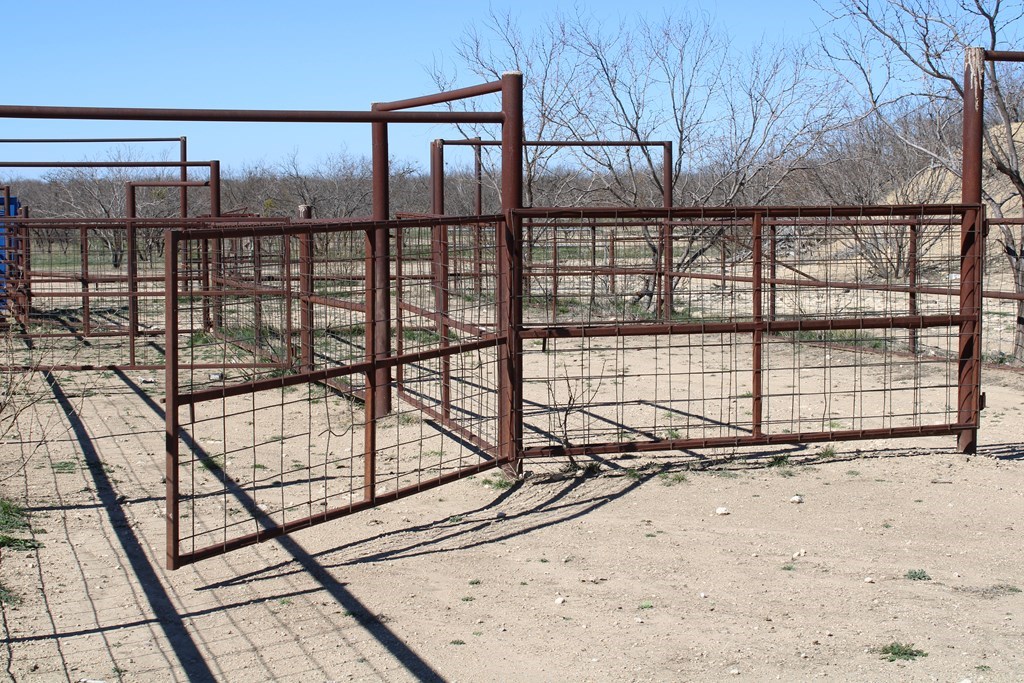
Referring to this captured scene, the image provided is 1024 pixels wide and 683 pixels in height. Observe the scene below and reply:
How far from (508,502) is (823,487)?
1.91 m

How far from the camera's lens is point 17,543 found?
5.44 m

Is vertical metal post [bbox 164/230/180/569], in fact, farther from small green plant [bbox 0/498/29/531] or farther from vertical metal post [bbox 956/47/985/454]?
vertical metal post [bbox 956/47/985/454]

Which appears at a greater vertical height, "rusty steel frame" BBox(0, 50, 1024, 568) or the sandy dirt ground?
"rusty steel frame" BBox(0, 50, 1024, 568)

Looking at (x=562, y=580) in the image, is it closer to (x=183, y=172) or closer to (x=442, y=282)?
(x=442, y=282)

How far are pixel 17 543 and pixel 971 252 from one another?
6.00 metres

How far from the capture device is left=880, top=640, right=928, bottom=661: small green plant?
4.29 m

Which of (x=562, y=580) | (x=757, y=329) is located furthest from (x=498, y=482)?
(x=757, y=329)

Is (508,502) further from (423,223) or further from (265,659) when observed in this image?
(265,659)

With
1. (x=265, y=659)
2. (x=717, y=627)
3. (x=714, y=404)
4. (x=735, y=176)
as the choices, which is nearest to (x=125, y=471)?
(x=265, y=659)

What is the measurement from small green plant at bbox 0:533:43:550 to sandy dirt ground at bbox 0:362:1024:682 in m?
0.04

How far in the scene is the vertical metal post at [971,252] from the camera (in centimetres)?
734

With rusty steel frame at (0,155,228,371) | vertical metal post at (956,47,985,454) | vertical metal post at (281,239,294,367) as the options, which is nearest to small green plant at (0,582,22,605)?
vertical metal post at (281,239,294,367)

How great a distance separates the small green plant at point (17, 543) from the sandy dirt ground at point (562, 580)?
0.04 m

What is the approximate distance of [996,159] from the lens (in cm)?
1013
